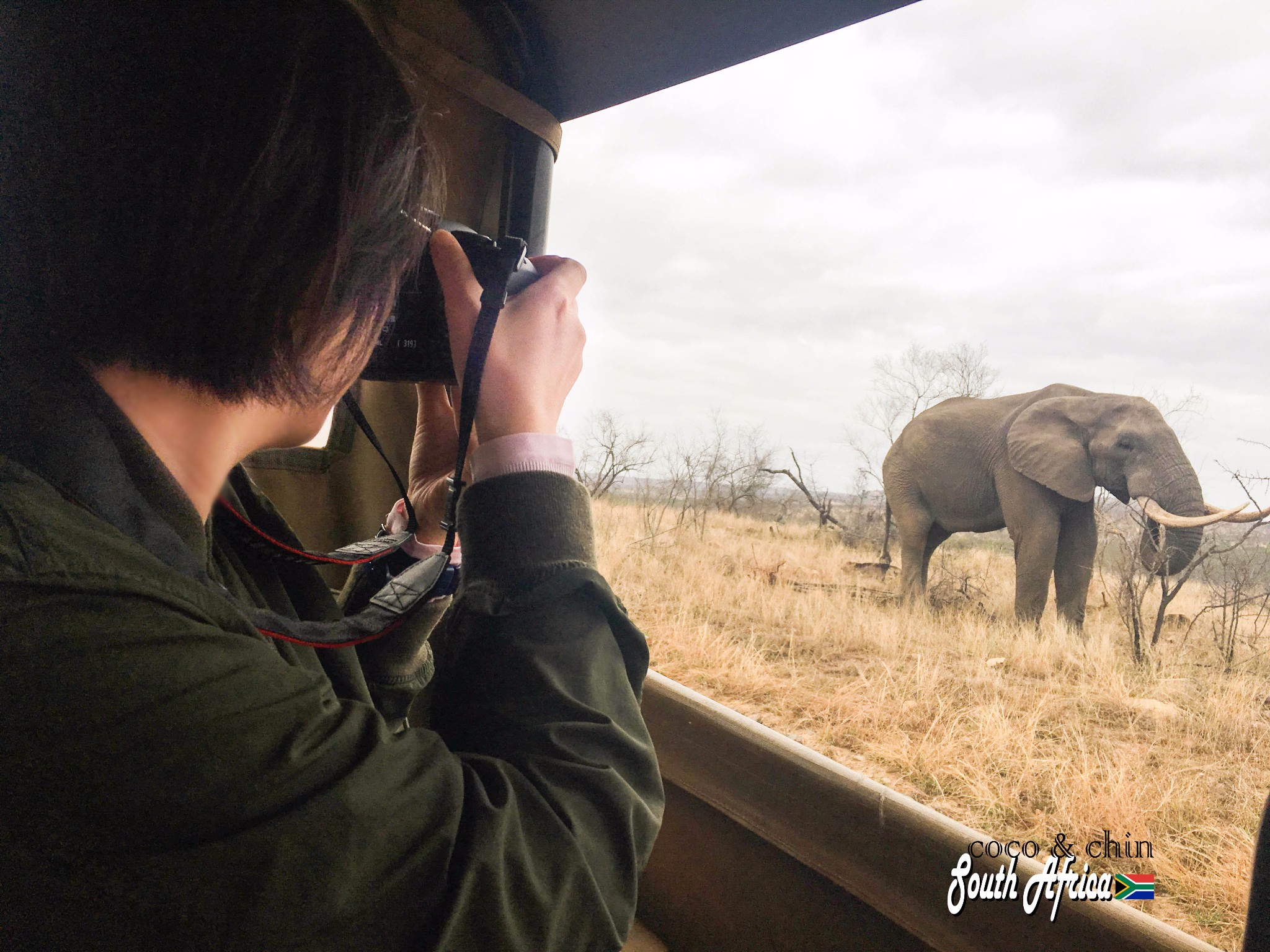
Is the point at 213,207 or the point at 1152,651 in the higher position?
the point at 213,207

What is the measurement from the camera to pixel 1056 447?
1365 millimetres

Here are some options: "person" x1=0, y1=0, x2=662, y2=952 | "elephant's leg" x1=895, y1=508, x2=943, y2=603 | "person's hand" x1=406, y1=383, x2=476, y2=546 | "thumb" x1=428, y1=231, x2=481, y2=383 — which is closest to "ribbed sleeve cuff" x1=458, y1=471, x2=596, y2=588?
"person" x1=0, y1=0, x2=662, y2=952

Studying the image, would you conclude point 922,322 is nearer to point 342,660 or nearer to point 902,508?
point 902,508

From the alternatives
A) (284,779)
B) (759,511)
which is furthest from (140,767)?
(759,511)

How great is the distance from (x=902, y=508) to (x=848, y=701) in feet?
1.11

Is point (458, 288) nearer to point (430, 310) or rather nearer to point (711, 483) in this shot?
point (430, 310)

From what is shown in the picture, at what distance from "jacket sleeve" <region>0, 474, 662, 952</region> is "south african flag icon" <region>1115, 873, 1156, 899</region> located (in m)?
0.61

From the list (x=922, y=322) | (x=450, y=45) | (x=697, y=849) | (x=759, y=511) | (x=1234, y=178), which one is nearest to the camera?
(x=1234, y=178)

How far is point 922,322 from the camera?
43.4 inches

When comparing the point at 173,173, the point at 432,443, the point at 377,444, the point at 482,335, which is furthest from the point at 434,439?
the point at 173,173

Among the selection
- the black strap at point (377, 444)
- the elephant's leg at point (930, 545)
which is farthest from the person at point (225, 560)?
the elephant's leg at point (930, 545)

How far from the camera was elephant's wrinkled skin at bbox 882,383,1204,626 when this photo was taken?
978 mm

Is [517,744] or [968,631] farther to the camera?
[968,631]

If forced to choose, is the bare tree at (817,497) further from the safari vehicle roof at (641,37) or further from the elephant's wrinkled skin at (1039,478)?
the safari vehicle roof at (641,37)
